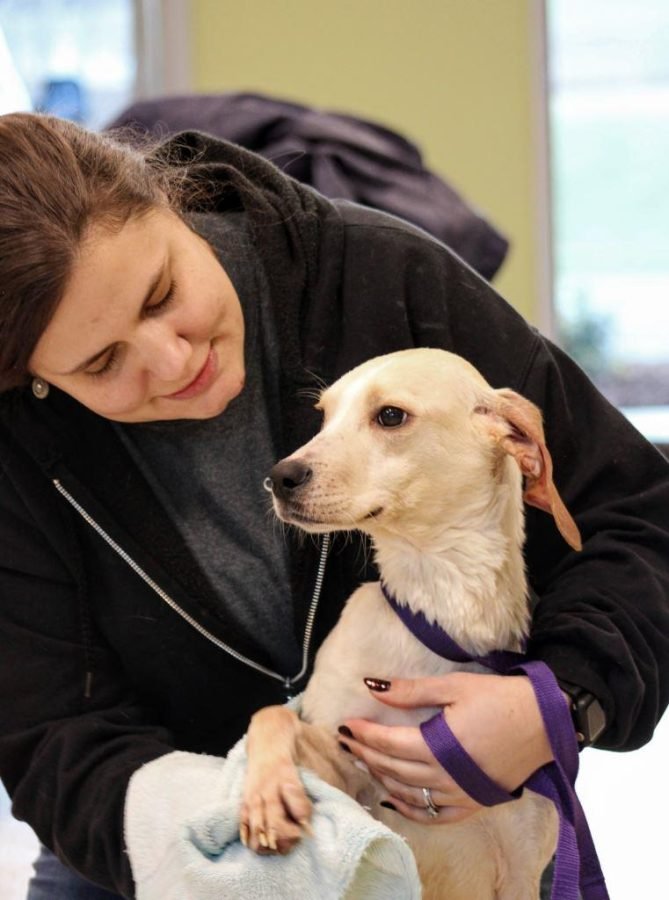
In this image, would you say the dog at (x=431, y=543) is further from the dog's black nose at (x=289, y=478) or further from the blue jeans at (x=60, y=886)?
the blue jeans at (x=60, y=886)

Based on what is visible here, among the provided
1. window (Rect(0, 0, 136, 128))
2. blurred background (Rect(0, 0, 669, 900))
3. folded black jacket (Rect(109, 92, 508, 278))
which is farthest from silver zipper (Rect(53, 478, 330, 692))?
window (Rect(0, 0, 136, 128))

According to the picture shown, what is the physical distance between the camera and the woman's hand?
3.96 feet

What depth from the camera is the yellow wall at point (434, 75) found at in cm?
420

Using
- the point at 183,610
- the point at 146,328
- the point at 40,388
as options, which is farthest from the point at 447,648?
the point at 40,388

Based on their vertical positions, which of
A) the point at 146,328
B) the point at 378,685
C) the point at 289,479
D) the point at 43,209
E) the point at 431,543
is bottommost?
the point at 378,685

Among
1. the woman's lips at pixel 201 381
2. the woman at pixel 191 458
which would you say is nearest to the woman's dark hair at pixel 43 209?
the woman at pixel 191 458

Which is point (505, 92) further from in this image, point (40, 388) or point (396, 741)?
point (396, 741)

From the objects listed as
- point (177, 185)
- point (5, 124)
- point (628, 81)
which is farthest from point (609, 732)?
point (628, 81)

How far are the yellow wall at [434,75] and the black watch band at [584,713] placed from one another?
3.08 metres

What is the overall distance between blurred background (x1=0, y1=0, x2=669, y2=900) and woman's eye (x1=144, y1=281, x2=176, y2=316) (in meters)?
2.77

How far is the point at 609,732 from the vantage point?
1.30 meters

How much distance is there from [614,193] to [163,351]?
3.59 meters

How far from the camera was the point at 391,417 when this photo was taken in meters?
1.29

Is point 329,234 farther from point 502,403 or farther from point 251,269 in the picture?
point 502,403
